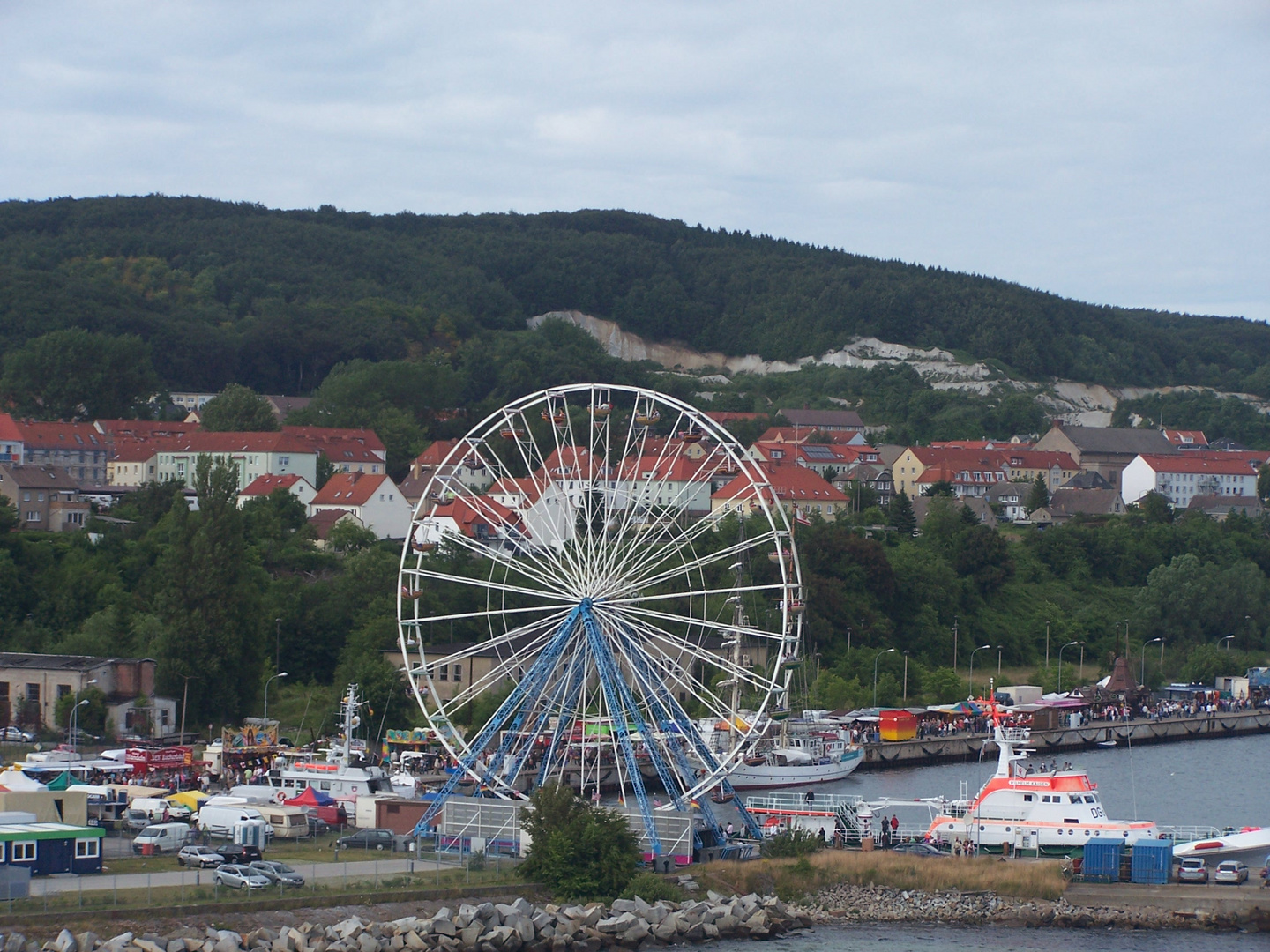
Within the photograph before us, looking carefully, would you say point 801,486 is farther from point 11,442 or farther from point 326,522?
point 11,442

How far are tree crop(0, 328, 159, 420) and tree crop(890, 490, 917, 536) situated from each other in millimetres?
51040

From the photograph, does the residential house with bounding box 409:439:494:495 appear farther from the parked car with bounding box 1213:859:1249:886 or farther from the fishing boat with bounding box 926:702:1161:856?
the parked car with bounding box 1213:859:1249:886

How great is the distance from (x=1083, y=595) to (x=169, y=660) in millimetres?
57757

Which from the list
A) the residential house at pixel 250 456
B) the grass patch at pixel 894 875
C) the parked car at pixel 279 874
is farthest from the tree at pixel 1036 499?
the parked car at pixel 279 874

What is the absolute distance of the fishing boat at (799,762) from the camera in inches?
2606

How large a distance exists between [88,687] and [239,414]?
206 ft

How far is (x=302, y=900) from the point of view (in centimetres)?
3638

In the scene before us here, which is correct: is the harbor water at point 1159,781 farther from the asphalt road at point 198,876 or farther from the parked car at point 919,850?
the asphalt road at point 198,876

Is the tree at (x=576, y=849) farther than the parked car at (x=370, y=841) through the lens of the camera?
No

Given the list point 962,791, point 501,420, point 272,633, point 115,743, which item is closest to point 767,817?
point 962,791

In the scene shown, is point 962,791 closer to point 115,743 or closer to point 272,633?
point 115,743

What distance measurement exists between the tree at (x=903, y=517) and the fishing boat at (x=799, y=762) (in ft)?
132

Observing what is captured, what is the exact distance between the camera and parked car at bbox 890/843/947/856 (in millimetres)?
44344

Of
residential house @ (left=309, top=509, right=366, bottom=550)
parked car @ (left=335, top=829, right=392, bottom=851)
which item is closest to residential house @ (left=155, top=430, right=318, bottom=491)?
residential house @ (left=309, top=509, right=366, bottom=550)
